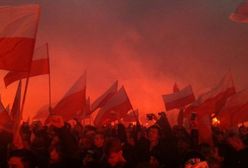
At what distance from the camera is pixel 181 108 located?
16781 mm

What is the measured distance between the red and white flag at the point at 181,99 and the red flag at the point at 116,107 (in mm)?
2631

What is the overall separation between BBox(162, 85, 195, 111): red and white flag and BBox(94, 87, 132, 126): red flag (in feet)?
Result: 8.63

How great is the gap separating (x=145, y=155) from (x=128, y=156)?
0.34 m

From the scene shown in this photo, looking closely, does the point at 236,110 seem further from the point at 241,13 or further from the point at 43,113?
the point at 43,113

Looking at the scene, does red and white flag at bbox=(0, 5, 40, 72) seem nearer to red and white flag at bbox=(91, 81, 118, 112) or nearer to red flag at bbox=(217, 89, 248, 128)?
red flag at bbox=(217, 89, 248, 128)

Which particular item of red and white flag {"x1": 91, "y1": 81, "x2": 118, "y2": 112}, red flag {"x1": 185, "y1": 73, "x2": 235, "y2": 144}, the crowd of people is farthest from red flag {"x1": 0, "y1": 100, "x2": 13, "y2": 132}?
red and white flag {"x1": 91, "y1": 81, "x2": 118, "y2": 112}

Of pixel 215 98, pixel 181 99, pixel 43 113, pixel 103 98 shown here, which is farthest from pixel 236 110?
pixel 43 113

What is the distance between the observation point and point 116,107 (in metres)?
15.4

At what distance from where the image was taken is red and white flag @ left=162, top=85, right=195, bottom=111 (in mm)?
16891

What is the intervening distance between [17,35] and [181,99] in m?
10.2

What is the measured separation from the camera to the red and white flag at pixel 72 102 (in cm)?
1208

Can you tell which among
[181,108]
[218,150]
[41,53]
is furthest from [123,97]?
[218,150]

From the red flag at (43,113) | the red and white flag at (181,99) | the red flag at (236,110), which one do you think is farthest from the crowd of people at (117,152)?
the red flag at (43,113)

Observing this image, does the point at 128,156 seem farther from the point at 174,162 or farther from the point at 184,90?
the point at 184,90
